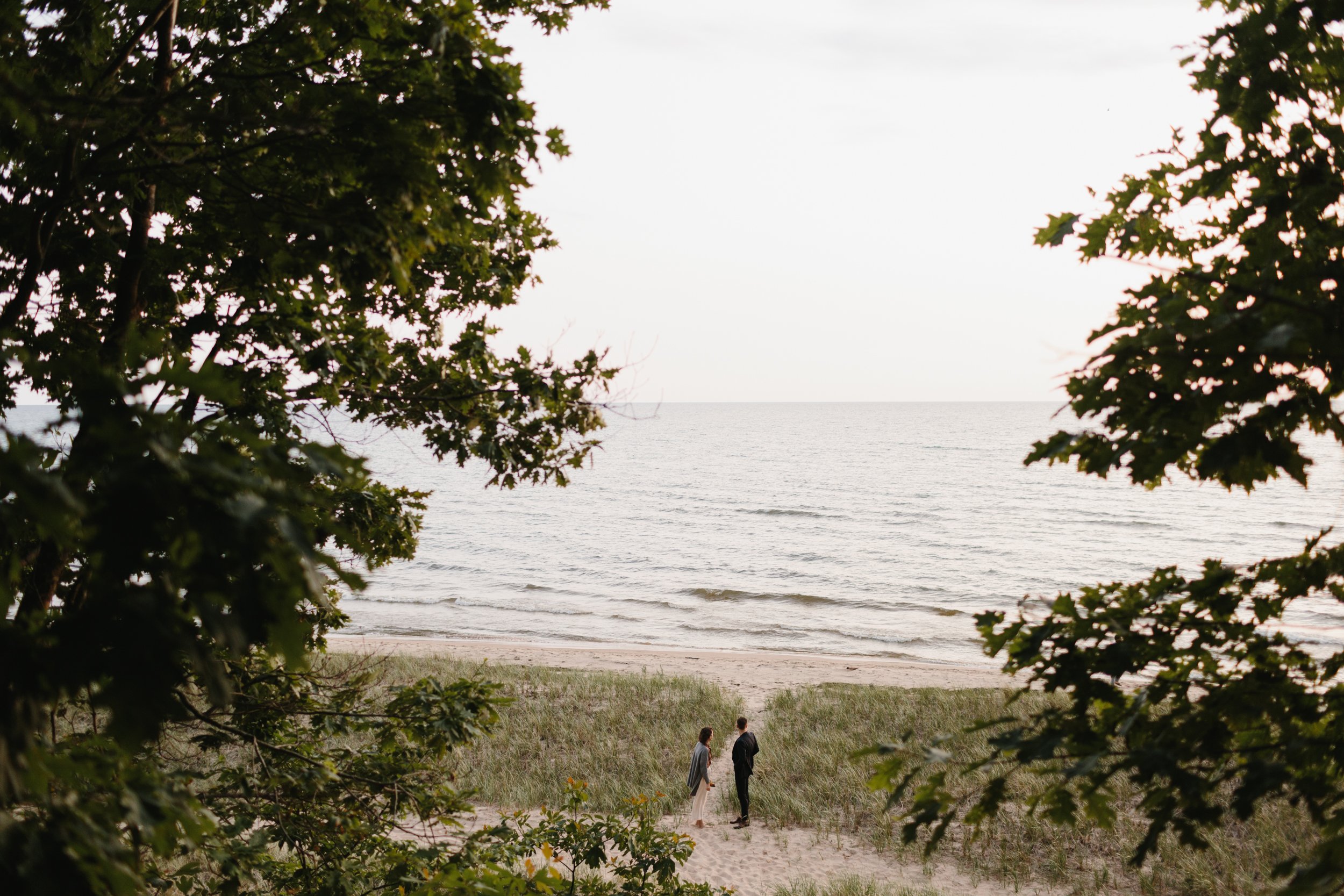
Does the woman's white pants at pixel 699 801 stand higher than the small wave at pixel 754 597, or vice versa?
the small wave at pixel 754 597

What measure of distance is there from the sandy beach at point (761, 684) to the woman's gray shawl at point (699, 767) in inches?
26.6

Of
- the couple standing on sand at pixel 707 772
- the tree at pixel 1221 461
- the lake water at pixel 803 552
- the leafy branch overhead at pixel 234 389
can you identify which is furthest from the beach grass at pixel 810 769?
the lake water at pixel 803 552

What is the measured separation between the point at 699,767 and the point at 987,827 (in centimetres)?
431

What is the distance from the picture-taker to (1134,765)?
2449 millimetres

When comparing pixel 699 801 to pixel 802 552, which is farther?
pixel 802 552

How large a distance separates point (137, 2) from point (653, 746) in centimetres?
1451

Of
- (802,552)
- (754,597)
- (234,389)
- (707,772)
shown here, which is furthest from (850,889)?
(802,552)

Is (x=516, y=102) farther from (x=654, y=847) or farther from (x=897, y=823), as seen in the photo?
(x=897, y=823)

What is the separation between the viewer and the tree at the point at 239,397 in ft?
5.36

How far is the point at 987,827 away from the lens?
38.4ft

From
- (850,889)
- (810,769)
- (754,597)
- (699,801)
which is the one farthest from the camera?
(754,597)

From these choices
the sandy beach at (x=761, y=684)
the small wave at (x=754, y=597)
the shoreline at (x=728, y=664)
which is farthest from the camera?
the small wave at (x=754, y=597)

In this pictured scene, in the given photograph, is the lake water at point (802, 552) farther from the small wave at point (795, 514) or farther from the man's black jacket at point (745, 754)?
the man's black jacket at point (745, 754)

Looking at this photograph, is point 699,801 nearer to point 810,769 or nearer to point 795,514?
point 810,769
